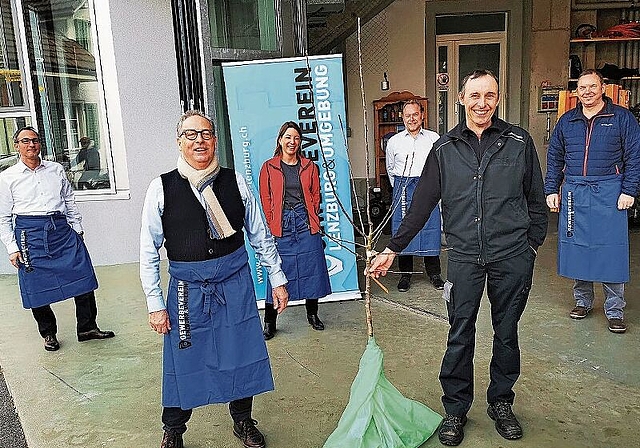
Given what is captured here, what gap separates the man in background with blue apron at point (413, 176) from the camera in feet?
16.1

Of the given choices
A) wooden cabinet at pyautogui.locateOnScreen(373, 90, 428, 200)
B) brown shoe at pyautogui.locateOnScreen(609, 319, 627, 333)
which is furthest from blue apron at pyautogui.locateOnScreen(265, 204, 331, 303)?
wooden cabinet at pyautogui.locateOnScreen(373, 90, 428, 200)

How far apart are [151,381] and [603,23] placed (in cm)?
778

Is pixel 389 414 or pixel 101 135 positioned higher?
pixel 101 135

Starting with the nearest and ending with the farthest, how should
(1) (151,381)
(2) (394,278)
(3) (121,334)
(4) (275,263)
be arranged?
(4) (275,263)
(1) (151,381)
(3) (121,334)
(2) (394,278)

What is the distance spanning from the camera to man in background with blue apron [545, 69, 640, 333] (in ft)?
12.5

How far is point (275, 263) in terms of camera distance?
114 inches

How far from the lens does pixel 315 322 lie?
4340 millimetres

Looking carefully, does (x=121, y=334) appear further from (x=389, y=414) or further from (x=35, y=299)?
(x=389, y=414)

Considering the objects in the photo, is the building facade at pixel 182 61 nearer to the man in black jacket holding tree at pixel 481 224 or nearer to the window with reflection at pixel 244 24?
the window with reflection at pixel 244 24

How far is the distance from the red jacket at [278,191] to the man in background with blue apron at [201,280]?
4.34 feet

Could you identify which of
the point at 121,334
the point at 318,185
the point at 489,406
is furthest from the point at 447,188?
the point at 121,334

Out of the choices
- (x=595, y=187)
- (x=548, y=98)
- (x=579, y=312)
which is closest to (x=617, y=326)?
(x=579, y=312)

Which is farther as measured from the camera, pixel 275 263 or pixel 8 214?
pixel 8 214

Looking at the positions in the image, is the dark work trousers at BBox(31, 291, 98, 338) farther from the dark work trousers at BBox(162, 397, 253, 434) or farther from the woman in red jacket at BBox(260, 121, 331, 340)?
the dark work trousers at BBox(162, 397, 253, 434)
